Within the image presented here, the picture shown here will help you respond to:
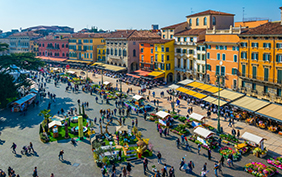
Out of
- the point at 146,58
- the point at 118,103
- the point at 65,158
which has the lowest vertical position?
the point at 65,158

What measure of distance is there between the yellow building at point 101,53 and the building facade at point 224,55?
39693mm

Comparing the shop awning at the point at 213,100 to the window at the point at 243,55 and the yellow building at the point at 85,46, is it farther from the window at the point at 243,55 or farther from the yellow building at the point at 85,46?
the yellow building at the point at 85,46

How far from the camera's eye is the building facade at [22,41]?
356 ft

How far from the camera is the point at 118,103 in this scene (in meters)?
43.6

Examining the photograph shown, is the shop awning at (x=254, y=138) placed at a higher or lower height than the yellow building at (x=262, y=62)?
lower

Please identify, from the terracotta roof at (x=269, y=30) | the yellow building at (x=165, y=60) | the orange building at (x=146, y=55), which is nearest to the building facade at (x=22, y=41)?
the orange building at (x=146, y=55)

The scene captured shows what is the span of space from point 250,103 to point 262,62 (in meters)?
6.53

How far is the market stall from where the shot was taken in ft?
85.3

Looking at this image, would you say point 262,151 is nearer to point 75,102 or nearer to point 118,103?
point 118,103

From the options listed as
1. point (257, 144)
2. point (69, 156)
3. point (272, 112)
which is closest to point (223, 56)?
point (272, 112)

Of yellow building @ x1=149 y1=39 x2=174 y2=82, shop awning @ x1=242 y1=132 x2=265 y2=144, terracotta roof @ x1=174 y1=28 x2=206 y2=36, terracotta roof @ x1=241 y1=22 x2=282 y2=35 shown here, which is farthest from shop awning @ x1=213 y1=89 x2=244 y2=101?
yellow building @ x1=149 y1=39 x2=174 y2=82

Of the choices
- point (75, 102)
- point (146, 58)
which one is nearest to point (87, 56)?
point (146, 58)

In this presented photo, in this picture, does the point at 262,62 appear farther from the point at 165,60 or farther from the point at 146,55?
the point at 146,55

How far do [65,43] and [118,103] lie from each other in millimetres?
57150
